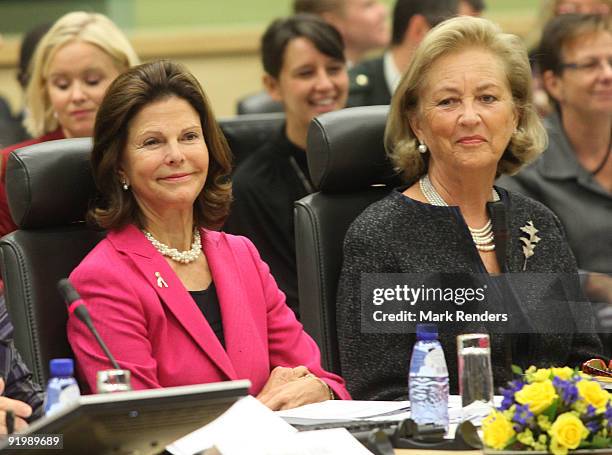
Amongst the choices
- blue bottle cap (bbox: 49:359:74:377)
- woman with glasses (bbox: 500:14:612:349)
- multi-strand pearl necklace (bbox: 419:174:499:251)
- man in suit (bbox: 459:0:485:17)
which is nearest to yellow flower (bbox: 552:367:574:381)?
blue bottle cap (bbox: 49:359:74:377)

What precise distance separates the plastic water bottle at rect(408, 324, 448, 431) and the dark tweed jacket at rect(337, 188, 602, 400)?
0.41m

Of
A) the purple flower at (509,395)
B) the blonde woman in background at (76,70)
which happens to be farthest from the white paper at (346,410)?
the blonde woman in background at (76,70)

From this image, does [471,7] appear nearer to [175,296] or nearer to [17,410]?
[175,296]

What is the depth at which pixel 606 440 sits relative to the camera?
2.16m

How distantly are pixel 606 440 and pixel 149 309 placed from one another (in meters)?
1.12

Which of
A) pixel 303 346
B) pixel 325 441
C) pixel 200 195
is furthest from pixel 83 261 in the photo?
pixel 325 441

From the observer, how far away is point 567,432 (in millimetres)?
2127

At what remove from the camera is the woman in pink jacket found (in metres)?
2.83

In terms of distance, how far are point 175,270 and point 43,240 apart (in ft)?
1.07

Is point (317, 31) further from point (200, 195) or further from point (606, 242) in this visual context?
point (200, 195)

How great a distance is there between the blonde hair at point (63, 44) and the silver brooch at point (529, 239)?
5.37ft

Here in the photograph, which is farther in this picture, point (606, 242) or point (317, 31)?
point (317, 31)

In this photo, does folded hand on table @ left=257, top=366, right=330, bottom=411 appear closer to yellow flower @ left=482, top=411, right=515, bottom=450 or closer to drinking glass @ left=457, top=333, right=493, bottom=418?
drinking glass @ left=457, top=333, right=493, bottom=418

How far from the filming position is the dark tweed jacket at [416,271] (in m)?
3.06
